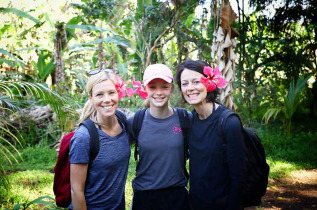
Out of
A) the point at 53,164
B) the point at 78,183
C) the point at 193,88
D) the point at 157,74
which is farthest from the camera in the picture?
the point at 53,164

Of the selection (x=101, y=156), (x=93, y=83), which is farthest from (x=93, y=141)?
(x=93, y=83)

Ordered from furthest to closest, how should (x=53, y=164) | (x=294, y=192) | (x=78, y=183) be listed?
(x=53, y=164) < (x=294, y=192) < (x=78, y=183)

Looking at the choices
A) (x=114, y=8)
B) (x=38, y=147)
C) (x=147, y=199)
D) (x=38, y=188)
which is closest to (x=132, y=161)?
(x=38, y=188)

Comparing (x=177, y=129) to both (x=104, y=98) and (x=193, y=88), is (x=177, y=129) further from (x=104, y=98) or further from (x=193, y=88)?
(x=104, y=98)

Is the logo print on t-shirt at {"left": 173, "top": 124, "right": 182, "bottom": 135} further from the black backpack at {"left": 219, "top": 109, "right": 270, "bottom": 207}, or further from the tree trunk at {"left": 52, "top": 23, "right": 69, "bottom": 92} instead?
the tree trunk at {"left": 52, "top": 23, "right": 69, "bottom": 92}

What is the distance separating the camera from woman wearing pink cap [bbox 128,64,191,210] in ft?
7.02

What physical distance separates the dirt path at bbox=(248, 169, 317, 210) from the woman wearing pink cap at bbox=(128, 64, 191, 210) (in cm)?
218

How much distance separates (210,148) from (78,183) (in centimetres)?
95

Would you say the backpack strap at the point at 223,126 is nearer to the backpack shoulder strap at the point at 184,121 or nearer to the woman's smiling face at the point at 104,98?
the backpack shoulder strap at the point at 184,121

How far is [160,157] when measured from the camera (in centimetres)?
214

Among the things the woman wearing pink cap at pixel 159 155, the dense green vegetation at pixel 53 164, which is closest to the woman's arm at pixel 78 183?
the woman wearing pink cap at pixel 159 155

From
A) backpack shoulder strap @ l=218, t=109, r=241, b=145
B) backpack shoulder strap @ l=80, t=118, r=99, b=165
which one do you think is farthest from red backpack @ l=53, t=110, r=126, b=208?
backpack shoulder strap @ l=218, t=109, r=241, b=145

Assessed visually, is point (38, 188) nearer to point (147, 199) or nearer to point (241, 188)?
point (147, 199)

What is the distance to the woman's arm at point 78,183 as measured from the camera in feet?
5.92
